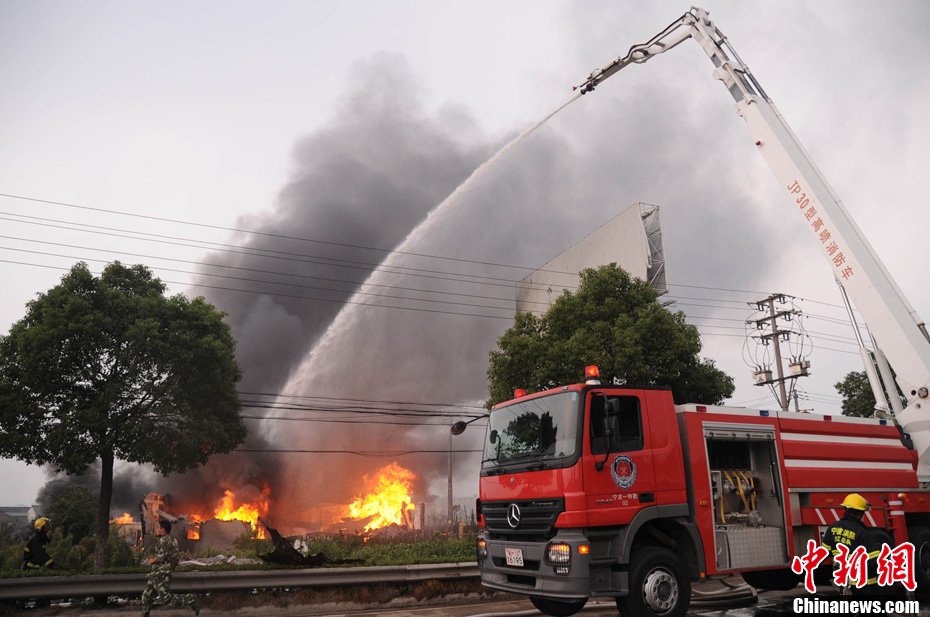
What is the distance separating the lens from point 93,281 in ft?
72.3

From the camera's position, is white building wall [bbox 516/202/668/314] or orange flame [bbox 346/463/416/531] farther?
orange flame [bbox 346/463/416/531]

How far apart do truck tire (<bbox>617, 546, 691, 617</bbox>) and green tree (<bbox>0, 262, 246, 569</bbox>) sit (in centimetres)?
1944

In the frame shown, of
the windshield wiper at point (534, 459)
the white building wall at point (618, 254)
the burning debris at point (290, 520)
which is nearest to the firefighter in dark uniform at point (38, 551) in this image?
the windshield wiper at point (534, 459)

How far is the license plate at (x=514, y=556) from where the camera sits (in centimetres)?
815

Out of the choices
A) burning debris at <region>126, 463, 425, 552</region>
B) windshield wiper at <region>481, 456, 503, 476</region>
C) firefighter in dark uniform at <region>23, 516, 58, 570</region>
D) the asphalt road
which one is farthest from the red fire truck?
burning debris at <region>126, 463, 425, 552</region>

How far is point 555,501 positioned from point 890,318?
7297mm

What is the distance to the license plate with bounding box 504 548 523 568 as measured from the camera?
8148mm

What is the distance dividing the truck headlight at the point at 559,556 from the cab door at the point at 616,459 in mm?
436

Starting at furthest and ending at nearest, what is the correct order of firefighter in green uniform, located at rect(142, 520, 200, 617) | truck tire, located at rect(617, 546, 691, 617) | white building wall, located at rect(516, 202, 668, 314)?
white building wall, located at rect(516, 202, 668, 314)
firefighter in green uniform, located at rect(142, 520, 200, 617)
truck tire, located at rect(617, 546, 691, 617)

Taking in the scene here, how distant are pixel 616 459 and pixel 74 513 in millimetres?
47858

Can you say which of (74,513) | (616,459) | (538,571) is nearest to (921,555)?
(616,459)

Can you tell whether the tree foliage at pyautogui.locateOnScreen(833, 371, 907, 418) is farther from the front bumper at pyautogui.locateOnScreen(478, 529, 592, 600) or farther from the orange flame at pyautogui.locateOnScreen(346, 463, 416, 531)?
the front bumper at pyautogui.locateOnScreen(478, 529, 592, 600)

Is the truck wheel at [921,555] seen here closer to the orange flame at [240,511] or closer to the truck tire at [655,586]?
the truck tire at [655,586]

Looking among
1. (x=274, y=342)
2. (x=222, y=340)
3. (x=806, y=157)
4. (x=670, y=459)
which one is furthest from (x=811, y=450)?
(x=274, y=342)
